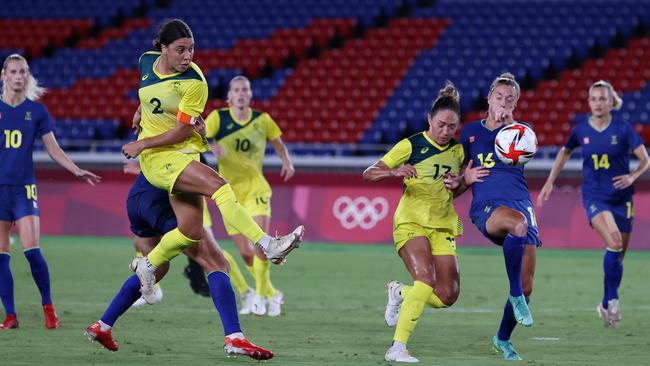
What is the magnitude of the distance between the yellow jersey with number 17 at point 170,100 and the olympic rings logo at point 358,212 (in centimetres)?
1121

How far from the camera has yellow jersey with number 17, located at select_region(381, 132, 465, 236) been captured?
873 centimetres

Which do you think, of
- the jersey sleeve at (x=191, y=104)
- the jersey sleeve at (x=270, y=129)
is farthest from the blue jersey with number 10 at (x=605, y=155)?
Result: the jersey sleeve at (x=191, y=104)

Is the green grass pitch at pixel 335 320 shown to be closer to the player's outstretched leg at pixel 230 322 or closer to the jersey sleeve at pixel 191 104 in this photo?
the player's outstretched leg at pixel 230 322

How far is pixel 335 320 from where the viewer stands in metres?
10.8

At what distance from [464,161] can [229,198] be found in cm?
216

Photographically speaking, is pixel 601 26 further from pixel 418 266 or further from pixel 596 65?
pixel 418 266

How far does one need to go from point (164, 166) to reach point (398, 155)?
1876mm

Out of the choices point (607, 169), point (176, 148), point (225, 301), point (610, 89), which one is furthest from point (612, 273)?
point (176, 148)

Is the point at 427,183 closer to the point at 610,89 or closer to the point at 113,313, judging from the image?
the point at 113,313

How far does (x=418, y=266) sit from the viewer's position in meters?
8.44

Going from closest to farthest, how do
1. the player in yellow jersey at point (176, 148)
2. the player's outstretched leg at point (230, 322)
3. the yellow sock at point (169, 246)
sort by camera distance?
the player's outstretched leg at point (230, 322), the player in yellow jersey at point (176, 148), the yellow sock at point (169, 246)

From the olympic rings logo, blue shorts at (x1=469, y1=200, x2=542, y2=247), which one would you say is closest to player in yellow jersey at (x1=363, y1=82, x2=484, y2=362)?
blue shorts at (x1=469, y1=200, x2=542, y2=247)

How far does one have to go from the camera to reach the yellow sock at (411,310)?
8.21 m

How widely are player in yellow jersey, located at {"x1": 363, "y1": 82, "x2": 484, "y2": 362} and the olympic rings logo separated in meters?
10.3
